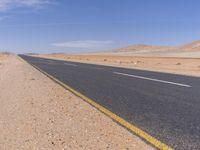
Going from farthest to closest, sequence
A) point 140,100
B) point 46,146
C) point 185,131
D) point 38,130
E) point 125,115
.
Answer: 1. point 140,100
2. point 125,115
3. point 38,130
4. point 185,131
5. point 46,146

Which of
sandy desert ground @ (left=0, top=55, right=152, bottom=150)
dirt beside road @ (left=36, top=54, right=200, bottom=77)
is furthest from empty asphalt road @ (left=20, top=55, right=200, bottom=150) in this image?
dirt beside road @ (left=36, top=54, right=200, bottom=77)

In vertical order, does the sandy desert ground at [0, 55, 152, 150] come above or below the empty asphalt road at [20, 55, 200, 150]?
below

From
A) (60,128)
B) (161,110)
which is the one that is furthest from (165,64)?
(60,128)

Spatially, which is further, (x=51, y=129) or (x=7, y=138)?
(x=51, y=129)

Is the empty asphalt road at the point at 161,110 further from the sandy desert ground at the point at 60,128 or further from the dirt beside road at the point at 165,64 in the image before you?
the dirt beside road at the point at 165,64

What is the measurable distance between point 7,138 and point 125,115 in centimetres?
250

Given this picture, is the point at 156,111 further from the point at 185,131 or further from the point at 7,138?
the point at 7,138

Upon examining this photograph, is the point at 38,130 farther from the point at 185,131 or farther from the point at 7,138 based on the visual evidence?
the point at 185,131

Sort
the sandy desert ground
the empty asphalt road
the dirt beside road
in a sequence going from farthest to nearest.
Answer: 1. the dirt beside road
2. the empty asphalt road
3. the sandy desert ground

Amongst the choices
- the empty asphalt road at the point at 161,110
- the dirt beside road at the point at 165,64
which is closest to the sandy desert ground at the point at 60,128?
the empty asphalt road at the point at 161,110

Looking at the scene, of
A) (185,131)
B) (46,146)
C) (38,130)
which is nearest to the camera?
(46,146)

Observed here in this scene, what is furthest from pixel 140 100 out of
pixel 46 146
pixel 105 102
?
pixel 46 146

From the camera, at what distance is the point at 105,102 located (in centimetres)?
796

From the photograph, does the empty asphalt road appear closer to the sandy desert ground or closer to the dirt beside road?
the sandy desert ground
